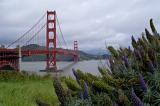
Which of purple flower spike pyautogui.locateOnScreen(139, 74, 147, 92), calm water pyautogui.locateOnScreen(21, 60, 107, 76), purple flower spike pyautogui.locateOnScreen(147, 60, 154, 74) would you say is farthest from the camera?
calm water pyautogui.locateOnScreen(21, 60, 107, 76)

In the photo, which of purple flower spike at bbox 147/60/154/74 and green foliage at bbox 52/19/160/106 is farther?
purple flower spike at bbox 147/60/154/74

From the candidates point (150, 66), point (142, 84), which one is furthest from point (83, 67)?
point (142, 84)

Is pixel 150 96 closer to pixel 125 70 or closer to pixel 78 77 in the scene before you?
pixel 125 70

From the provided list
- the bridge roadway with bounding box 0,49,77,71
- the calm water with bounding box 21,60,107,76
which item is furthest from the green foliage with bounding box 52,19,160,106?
the bridge roadway with bounding box 0,49,77,71

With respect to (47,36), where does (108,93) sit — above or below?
below

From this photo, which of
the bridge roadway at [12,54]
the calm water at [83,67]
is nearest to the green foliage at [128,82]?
the calm water at [83,67]

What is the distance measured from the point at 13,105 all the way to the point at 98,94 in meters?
4.53

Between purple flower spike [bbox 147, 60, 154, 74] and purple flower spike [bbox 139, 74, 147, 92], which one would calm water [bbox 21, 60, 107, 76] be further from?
purple flower spike [bbox 139, 74, 147, 92]

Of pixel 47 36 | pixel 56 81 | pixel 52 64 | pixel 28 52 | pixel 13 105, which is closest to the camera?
pixel 56 81

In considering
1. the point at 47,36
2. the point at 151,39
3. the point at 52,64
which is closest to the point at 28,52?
the point at 52,64

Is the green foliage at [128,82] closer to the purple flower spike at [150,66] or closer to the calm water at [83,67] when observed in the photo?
the purple flower spike at [150,66]

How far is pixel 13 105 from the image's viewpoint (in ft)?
24.1

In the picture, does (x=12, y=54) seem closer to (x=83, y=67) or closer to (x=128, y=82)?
(x=83, y=67)

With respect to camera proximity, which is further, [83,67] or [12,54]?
[12,54]
